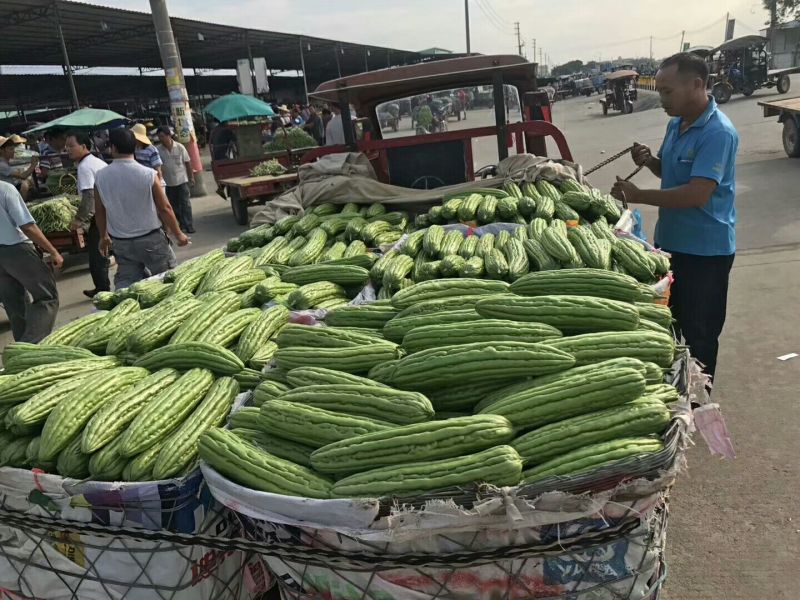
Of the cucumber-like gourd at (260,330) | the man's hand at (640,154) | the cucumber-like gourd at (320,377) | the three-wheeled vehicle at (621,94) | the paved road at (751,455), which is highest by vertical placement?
the three-wheeled vehicle at (621,94)

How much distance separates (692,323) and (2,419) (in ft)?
13.8

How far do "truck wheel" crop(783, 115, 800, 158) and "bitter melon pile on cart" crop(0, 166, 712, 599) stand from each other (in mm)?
13749

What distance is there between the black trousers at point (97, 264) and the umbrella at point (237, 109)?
9001 millimetres

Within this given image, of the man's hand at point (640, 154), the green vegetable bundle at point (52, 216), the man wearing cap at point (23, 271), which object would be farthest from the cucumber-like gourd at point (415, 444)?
the green vegetable bundle at point (52, 216)

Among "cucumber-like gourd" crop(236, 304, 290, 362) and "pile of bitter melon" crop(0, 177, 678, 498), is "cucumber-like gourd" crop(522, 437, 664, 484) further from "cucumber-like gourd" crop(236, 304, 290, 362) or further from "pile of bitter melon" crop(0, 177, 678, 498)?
"cucumber-like gourd" crop(236, 304, 290, 362)

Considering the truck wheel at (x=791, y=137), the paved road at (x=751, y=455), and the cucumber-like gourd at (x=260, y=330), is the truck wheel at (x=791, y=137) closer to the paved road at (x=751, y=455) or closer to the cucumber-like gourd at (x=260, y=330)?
the paved road at (x=751, y=455)

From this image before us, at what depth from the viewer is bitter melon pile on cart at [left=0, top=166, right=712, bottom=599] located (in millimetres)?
1812

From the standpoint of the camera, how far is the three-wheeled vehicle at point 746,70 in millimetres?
31969

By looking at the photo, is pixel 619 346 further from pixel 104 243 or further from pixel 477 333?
pixel 104 243

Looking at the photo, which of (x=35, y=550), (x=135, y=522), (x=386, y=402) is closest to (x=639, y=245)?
(x=386, y=402)

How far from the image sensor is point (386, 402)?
2.15 metres

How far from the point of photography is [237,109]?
17.6m

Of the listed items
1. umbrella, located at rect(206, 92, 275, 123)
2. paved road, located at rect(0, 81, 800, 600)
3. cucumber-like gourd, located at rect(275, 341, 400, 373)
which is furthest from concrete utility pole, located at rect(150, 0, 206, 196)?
cucumber-like gourd, located at rect(275, 341, 400, 373)

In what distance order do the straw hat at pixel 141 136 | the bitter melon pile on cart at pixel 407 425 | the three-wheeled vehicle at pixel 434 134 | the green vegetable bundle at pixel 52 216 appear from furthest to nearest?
the green vegetable bundle at pixel 52 216 → the straw hat at pixel 141 136 → the three-wheeled vehicle at pixel 434 134 → the bitter melon pile on cart at pixel 407 425
